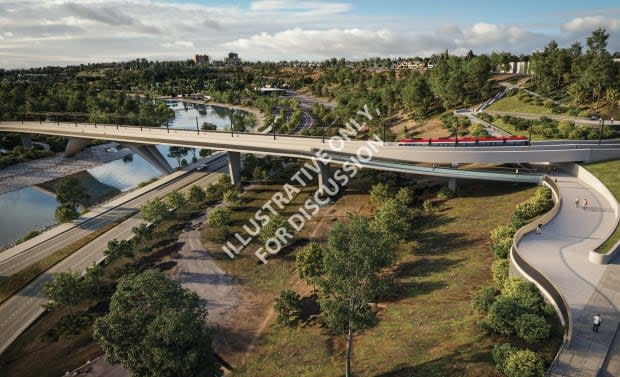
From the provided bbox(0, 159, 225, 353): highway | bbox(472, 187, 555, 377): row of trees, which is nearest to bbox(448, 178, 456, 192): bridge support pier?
bbox(472, 187, 555, 377): row of trees

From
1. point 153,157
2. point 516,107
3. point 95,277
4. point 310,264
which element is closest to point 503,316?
point 310,264

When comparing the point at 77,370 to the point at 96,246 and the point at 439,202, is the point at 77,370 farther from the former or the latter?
the point at 439,202

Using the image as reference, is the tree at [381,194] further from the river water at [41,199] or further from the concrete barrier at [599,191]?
the river water at [41,199]

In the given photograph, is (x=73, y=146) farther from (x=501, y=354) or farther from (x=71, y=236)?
(x=501, y=354)

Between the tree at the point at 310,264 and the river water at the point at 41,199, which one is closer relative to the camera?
the tree at the point at 310,264

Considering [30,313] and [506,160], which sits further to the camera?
[506,160]

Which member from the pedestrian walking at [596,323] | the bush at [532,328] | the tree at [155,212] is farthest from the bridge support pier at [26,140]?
the pedestrian walking at [596,323]

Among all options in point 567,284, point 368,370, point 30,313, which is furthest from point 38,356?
point 567,284
